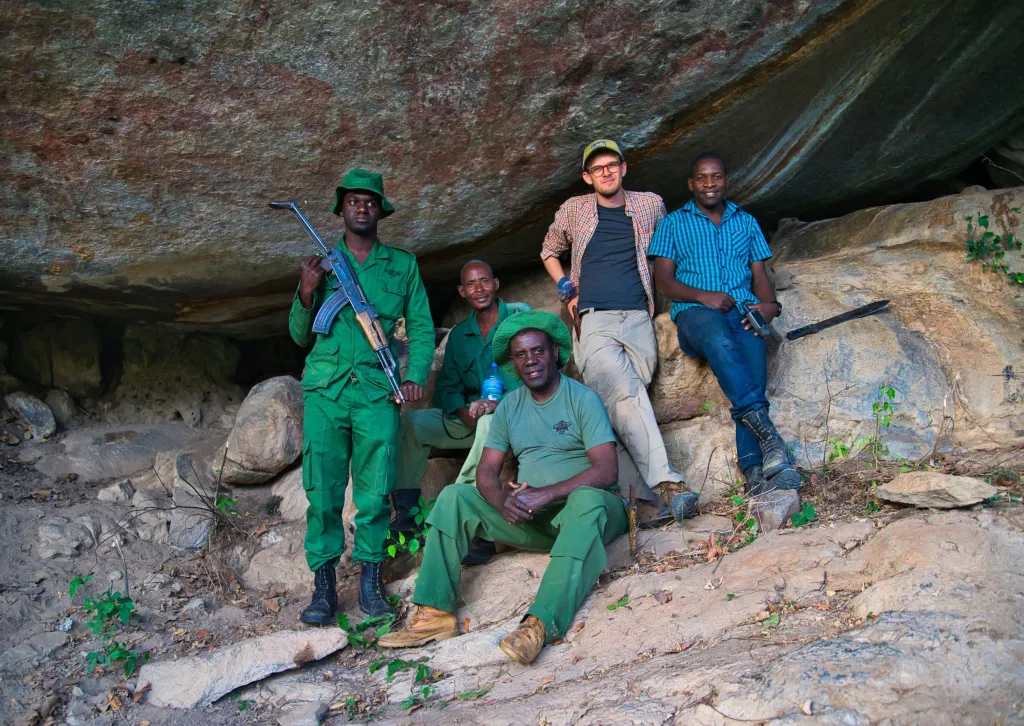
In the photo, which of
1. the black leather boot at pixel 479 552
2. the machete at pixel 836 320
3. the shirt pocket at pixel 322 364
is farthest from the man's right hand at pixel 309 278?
the machete at pixel 836 320

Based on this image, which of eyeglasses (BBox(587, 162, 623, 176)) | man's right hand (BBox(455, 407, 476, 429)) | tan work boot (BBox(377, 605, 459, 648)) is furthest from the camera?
eyeglasses (BBox(587, 162, 623, 176))

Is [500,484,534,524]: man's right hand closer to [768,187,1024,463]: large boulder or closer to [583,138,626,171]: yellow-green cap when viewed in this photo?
[768,187,1024,463]: large boulder

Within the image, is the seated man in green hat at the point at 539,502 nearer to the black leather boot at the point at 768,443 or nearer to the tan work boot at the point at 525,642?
the tan work boot at the point at 525,642

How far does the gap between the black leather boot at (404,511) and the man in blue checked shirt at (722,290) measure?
63.5 inches

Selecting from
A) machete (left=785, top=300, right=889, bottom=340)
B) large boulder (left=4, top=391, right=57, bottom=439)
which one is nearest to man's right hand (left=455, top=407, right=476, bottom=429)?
machete (left=785, top=300, right=889, bottom=340)

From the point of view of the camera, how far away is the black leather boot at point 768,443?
4035mm

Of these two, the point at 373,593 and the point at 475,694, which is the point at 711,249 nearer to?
the point at 373,593

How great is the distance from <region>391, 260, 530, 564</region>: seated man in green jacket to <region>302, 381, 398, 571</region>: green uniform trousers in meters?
0.44

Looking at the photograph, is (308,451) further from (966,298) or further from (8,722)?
(966,298)

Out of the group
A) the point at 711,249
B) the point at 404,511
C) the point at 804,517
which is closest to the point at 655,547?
the point at 804,517

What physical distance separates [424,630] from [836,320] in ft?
9.32

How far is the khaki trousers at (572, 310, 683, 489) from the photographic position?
4.25 meters

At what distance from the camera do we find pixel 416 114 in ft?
15.0

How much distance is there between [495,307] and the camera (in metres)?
4.95
